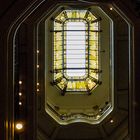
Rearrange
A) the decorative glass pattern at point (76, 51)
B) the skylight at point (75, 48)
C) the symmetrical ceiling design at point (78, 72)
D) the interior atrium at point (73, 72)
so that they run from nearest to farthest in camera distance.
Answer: the interior atrium at point (73, 72) < the symmetrical ceiling design at point (78, 72) < the decorative glass pattern at point (76, 51) < the skylight at point (75, 48)

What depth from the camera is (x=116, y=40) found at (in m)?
18.2

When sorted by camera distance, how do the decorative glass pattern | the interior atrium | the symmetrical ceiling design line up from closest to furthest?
the interior atrium, the symmetrical ceiling design, the decorative glass pattern

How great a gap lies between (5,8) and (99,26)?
36.7 feet

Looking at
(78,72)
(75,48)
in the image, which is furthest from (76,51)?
(78,72)

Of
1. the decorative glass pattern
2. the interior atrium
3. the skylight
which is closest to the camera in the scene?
the interior atrium

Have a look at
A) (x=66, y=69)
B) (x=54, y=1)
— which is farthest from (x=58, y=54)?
(x=54, y=1)

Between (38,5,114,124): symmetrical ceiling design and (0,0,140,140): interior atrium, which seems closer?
(0,0,140,140): interior atrium

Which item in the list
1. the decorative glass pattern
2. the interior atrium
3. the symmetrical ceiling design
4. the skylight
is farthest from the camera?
the skylight

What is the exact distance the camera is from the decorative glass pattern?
2012cm

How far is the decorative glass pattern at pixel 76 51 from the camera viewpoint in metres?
20.1

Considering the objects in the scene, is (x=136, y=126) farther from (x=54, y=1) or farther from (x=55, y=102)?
(x=55, y=102)

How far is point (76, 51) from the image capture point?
20.6 metres

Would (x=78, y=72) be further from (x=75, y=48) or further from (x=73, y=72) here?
(x=75, y=48)

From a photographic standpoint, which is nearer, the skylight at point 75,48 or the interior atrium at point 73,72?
the interior atrium at point 73,72
